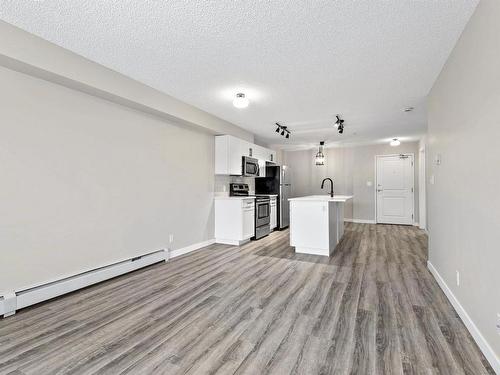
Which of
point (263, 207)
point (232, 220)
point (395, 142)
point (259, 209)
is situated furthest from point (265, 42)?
point (395, 142)

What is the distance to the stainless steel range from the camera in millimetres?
5691

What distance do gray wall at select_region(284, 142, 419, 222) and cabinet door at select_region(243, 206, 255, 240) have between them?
379cm

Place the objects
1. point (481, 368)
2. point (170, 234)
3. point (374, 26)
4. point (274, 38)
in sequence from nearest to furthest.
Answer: point (481, 368) < point (374, 26) < point (274, 38) < point (170, 234)

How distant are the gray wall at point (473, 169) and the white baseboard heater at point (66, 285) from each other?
366 cm

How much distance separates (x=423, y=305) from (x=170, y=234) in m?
3.48

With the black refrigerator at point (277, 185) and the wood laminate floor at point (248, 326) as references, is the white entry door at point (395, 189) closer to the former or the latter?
the black refrigerator at point (277, 185)

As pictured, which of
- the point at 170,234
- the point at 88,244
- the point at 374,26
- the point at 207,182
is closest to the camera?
the point at 374,26

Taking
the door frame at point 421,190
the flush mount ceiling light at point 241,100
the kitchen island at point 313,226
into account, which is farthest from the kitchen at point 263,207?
the door frame at point 421,190

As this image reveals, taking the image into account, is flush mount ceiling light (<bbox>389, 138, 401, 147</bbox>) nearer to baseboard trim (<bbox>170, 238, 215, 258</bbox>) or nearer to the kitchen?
the kitchen

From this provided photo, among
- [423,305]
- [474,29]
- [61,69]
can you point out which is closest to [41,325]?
[61,69]

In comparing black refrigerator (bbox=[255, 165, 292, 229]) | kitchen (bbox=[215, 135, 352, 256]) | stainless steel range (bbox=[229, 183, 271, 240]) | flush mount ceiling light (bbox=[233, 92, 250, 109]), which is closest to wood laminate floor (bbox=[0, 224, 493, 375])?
kitchen (bbox=[215, 135, 352, 256])

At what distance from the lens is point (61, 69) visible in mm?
2531

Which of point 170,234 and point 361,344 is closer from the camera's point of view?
point 361,344

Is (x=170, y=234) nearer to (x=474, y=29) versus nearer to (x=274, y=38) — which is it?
(x=274, y=38)
